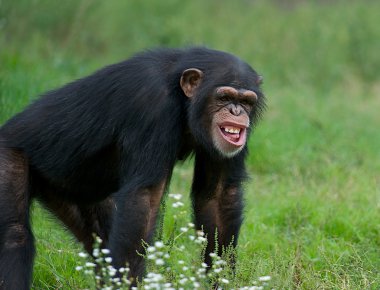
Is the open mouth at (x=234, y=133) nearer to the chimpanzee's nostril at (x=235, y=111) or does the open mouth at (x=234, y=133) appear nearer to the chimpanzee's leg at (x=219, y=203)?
the chimpanzee's nostril at (x=235, y=111)

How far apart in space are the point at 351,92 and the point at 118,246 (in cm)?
991

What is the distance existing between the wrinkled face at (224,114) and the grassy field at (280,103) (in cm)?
76

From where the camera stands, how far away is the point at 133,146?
6.16 meters

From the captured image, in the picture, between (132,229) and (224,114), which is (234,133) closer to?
(224,114)

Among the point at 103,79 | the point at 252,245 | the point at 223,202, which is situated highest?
the point at 103,79

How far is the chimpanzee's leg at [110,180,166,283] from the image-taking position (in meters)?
5.96

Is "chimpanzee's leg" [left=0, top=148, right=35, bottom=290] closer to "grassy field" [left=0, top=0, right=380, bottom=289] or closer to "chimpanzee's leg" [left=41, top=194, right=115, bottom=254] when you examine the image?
"grassy field" [left=0, top=0, right=380, bottom=289]

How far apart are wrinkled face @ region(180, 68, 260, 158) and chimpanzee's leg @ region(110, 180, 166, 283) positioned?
613 mm

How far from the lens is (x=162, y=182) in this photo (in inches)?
241

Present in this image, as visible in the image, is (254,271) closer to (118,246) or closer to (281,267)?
(281,267)

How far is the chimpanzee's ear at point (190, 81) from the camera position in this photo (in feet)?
20.7

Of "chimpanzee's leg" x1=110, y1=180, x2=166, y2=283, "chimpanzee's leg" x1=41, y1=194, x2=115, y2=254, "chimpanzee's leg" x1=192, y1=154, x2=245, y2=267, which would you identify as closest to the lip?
"chimpanzee's leg" x1=192, y1=154, x2=245, y2=267

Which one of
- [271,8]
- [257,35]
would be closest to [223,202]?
[257,35]

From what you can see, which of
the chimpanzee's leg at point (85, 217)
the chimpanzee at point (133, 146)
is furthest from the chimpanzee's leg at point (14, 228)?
the chimpanzee's leg at point (85, 217)
